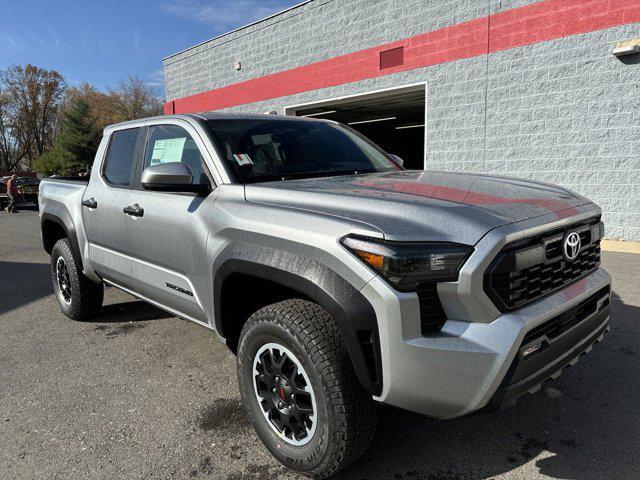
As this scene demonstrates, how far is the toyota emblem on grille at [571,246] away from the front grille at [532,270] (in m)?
0.02

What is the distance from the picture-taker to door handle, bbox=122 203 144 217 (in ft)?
11.4

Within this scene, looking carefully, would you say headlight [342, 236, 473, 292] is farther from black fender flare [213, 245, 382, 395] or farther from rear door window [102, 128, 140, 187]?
rear door window [102, 128, 140, 187]

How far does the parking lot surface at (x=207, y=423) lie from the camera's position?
8.20ft

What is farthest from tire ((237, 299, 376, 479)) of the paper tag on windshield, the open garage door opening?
the open garage door opening

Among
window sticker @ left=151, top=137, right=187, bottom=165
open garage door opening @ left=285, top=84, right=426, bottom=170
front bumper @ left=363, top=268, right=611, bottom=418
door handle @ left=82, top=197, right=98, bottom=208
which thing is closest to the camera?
front bumper @ left=363, top=268, right=611, bottom=418

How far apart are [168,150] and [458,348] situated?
99.9 inches

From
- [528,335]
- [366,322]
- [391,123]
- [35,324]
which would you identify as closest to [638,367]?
[528,335]

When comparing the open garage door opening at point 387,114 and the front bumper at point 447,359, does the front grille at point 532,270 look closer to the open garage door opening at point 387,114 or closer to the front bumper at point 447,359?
the front bumper at point 447,359

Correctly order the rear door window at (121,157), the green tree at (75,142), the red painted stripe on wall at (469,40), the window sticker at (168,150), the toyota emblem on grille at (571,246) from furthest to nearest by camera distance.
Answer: the green tree at (75,142)
the red painted stripe on wall at (469,40)
the rear door window at (121,157)
the window sticker at (168,150)
the toyota emblem on grille at (571,246)

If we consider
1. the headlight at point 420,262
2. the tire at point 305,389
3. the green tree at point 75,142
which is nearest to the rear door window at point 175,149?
the tire at point 305,389

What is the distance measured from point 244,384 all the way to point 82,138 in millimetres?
49324

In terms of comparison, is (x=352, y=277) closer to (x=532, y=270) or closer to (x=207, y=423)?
(x=532, y=270)

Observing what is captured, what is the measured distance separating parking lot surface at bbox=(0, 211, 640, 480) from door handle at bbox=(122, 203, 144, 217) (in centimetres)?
121

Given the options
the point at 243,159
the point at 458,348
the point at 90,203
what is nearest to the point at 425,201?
the point at 458,348
